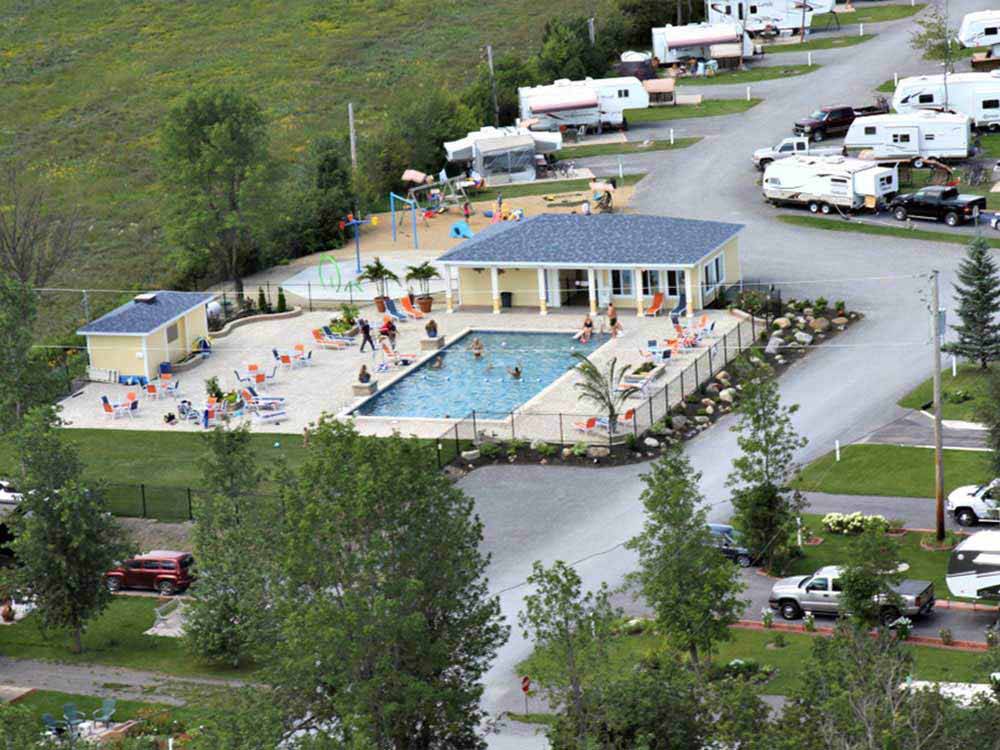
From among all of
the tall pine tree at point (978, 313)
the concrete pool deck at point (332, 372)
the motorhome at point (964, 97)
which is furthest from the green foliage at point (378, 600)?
the motorhome at point (964, 97)

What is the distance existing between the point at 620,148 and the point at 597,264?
26.7m

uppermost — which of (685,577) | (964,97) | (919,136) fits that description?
(964,97)

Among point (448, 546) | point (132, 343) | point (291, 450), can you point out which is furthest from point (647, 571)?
point (132, 343)

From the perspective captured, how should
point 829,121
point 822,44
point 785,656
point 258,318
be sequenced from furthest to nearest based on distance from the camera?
point 822,44
point 829,121
point 258,318
point 785,656

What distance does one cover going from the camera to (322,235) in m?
82.7

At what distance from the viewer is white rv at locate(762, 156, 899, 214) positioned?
7703 cm

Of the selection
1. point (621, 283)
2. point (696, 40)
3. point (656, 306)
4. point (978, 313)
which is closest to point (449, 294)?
point (621, 283)

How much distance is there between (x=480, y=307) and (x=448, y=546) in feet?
118

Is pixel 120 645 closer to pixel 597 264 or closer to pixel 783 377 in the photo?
pixel 783 377

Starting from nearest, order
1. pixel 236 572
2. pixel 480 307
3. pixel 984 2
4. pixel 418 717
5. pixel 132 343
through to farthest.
A: pixel 418 717, pixel 236 572, pixel 132 343, pixel 480 307, pixel 984 2

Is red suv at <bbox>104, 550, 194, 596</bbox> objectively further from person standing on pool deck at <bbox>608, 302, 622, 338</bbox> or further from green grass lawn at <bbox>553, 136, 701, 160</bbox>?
green grass lawn at <bbox>553, 136, 701, 160</bbox>

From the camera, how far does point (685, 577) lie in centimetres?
3841

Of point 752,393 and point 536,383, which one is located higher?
point 752,393

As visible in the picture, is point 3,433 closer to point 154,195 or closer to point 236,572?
point 236,572
